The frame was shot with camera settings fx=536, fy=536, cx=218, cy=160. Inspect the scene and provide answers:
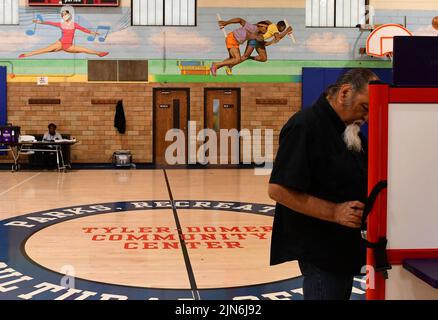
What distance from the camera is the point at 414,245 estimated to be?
6.39ft

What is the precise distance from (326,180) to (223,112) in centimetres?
1439

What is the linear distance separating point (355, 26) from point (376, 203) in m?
15.5

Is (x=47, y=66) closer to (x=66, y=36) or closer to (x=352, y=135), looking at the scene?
(x=66, y=36)

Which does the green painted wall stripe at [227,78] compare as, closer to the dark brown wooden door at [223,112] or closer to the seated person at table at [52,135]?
the dark brown wooden door at [223,112]

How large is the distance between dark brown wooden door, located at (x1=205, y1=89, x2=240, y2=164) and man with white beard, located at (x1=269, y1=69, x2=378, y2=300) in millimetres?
14161

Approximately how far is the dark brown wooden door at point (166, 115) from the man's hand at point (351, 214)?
1441cm

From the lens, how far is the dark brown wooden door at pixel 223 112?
16.5 meters

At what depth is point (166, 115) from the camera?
16438 mm

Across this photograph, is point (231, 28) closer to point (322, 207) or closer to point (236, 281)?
point (236, 281)

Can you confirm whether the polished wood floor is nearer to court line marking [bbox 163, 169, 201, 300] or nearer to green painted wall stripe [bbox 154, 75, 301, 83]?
court line marking [bbox 163, 169, 201, 300]

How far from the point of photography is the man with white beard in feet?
7.22

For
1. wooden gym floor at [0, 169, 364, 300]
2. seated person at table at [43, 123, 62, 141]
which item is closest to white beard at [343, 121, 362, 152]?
wooden gym floor at [0, 169, 364, 300]

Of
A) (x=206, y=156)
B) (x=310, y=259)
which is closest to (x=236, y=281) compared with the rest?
(x=310, y=259)

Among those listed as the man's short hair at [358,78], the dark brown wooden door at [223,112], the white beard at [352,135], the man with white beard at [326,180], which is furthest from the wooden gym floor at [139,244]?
the dark brown wooden door at [223,112]
